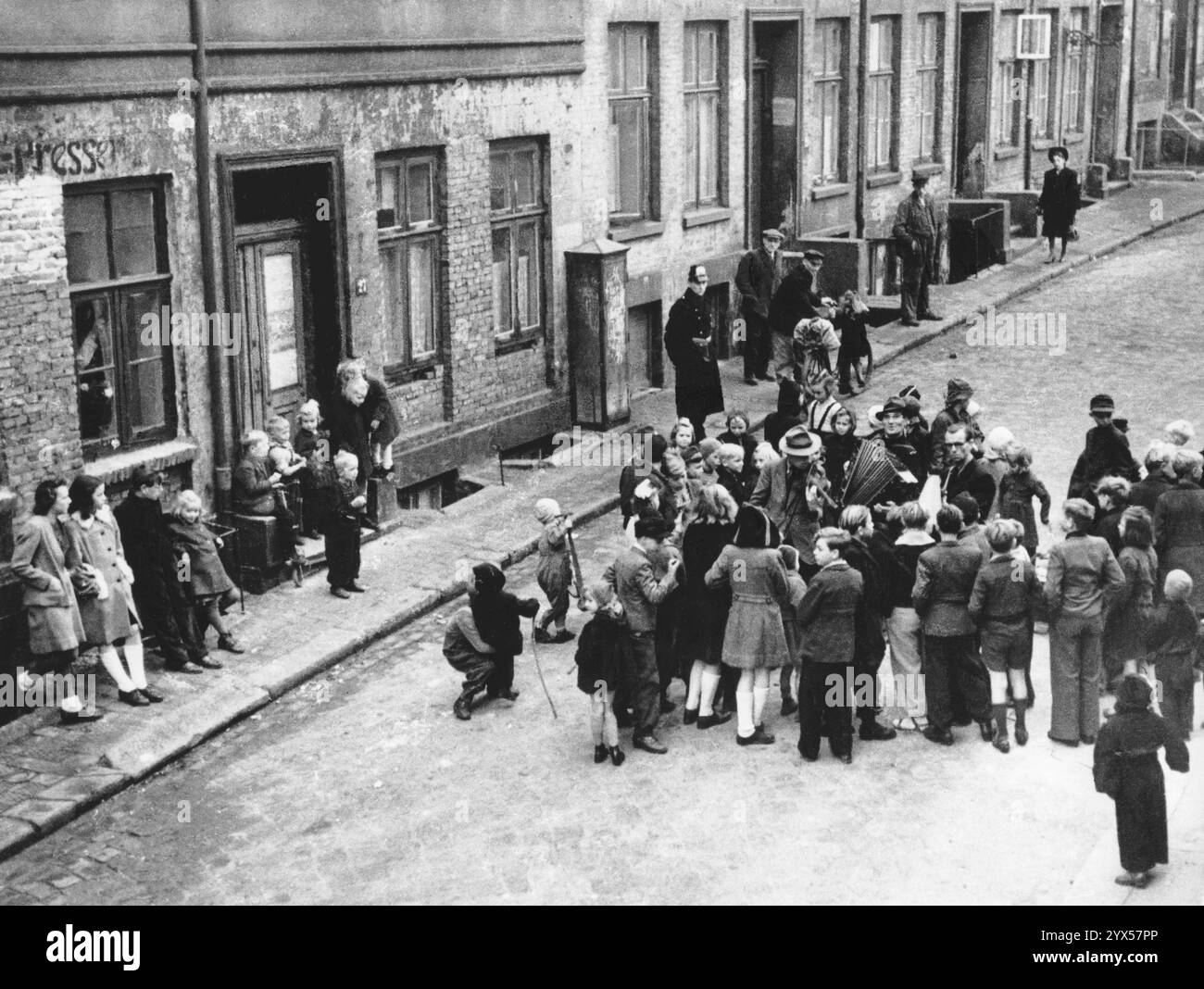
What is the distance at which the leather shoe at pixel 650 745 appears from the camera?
11.9 metres

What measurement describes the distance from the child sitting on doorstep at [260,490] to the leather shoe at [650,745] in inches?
169

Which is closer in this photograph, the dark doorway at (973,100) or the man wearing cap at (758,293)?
the man wearing cap at (758,293)

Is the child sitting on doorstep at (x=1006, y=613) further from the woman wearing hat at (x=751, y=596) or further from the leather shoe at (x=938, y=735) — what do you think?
the woman wearing hat at (x=751, y=596)

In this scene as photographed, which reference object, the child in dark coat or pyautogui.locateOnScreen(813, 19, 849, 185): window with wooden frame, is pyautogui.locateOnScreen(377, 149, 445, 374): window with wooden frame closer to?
the child in dark coat

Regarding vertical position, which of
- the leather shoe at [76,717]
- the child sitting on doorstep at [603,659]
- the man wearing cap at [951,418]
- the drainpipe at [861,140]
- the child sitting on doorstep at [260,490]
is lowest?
the leather shoe at [76,717]

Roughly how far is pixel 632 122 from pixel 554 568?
9437 mm

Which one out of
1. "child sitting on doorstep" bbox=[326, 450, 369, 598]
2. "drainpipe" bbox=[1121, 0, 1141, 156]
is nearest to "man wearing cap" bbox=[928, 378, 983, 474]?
"child sitting on doorstep" bbox=[326, 450, 369, 598]

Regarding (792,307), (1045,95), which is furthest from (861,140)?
(1045,95)

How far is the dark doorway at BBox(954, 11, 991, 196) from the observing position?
1215 inches

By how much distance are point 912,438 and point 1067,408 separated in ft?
19.0

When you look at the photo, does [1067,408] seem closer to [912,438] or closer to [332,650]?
[912,438]

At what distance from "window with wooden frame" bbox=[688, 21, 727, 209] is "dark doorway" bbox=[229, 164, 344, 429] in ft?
24.3

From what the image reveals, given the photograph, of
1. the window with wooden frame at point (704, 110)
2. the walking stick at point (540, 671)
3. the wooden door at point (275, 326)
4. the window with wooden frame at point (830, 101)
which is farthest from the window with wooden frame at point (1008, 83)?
the walking stick at point (540, 671)

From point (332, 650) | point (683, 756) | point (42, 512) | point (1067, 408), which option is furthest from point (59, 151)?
point (1067, 408)
